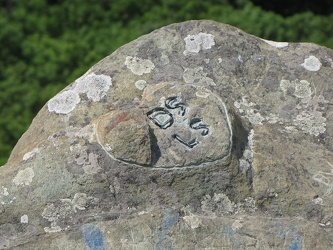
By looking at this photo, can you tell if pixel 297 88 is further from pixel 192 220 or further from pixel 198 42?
pixel 192 220

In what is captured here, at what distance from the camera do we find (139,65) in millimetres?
2156

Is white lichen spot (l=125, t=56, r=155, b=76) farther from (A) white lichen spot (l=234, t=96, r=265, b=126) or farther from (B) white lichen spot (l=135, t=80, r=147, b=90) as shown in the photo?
(A) white lichen spot (l=234, t=96, r=265, b=126)

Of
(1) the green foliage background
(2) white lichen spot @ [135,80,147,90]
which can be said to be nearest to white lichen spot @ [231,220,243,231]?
(2) white lichen spot @ [135,80,147,90]

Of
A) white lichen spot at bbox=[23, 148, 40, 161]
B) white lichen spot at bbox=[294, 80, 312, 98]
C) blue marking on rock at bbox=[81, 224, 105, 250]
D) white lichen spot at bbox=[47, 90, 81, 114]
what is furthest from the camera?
white lichen spot at bbox=[294, 80, 312, 98]

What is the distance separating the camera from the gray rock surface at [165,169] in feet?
6.25

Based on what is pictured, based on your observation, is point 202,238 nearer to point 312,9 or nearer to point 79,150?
point 79,150

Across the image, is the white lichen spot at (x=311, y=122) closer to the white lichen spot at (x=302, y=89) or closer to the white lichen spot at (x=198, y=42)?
the white lichen spot at (x=302, y=89)

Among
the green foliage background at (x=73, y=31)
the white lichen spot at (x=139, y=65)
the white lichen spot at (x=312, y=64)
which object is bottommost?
the green foliage background at (x=73, y=31)

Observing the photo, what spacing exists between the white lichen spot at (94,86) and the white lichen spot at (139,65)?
6 centimetres

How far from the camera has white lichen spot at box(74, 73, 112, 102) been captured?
211cm

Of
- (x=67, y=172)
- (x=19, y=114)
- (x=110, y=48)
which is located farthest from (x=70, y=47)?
(x=67, y=172)

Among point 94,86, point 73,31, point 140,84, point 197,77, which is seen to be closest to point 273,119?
point 197,77

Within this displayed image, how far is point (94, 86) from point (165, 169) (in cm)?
30

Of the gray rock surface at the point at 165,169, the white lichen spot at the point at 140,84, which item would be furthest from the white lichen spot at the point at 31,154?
the white lichen spot at the point at 140,84
